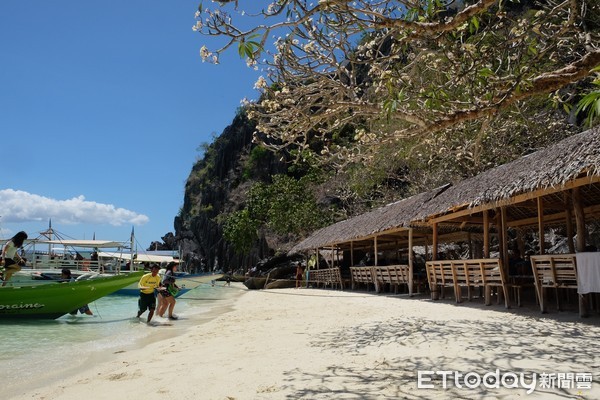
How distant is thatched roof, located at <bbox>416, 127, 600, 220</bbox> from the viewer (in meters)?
6.29

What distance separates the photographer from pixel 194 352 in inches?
222

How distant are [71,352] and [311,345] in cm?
421

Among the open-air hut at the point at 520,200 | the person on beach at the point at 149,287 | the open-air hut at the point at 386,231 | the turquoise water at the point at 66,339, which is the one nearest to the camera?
the turquoise water at the point at 66,339

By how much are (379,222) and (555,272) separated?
22.3 ft

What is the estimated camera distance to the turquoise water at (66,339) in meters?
6.06

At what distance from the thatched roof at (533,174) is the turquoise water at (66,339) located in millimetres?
6109

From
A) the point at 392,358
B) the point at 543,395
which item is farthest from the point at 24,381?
the point at 543,395

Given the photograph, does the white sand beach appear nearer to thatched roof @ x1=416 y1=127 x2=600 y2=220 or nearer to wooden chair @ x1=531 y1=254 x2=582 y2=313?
wooden chair @ x1=531 y1=254 x2=582 y2=313

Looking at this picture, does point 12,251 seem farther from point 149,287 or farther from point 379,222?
point 379,222

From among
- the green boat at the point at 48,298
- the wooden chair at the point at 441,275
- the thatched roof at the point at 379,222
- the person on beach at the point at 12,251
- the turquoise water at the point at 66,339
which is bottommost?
the turquoise water at the point at 66,339

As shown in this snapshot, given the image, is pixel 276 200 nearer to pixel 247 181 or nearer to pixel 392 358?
pixel 247 181

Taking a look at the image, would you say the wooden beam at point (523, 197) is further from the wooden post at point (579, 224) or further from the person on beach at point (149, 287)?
the person on beach at point (149, 287)

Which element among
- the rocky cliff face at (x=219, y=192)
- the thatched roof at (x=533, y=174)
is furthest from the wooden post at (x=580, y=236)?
the rocky cliff face at (x=219, y=192)

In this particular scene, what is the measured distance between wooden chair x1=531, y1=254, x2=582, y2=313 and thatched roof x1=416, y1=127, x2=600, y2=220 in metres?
1.11
